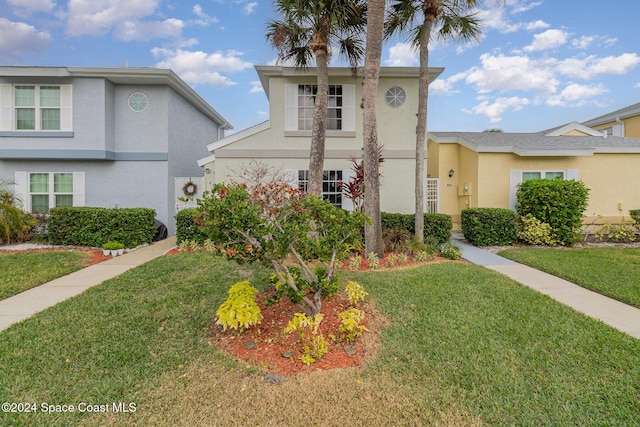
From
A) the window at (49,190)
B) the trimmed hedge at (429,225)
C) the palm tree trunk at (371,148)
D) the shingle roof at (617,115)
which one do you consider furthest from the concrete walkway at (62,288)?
the shingle roof at (617,115)

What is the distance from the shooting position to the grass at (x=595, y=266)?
222 inches

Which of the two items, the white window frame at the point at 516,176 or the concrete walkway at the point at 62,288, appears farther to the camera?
the white window frame at the point at 516,176

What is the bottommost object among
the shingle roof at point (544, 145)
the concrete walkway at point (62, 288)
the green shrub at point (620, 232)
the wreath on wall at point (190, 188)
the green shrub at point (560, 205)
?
the concrete walkway at point (62, 288)

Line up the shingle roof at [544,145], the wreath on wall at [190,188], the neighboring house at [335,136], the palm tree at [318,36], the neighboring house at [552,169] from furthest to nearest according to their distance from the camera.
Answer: the wreath on wall at [190,188]
the neighboring house at [552,169]
the shingle roof at [544,145]
the neighboring house at [335,136]
the palm tree at [318,36]

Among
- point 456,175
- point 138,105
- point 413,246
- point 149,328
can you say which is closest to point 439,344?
point 149,328

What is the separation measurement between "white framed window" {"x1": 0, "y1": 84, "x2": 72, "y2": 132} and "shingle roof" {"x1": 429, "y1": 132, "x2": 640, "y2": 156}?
14.5m

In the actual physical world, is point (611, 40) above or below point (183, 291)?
above

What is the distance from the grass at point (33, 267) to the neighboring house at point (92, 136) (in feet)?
12.2

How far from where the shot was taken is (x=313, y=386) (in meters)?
2.93

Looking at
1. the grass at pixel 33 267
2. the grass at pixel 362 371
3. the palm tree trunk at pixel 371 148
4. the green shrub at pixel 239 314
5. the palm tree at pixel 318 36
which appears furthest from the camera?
the palm tree at pixel 318 36

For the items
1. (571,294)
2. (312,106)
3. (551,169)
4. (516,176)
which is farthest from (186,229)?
(551,169)

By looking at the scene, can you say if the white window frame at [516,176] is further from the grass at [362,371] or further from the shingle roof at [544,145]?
the grass at [362,371]

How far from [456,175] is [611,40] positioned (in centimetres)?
713

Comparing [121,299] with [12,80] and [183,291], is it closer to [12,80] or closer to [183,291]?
[183,291]
